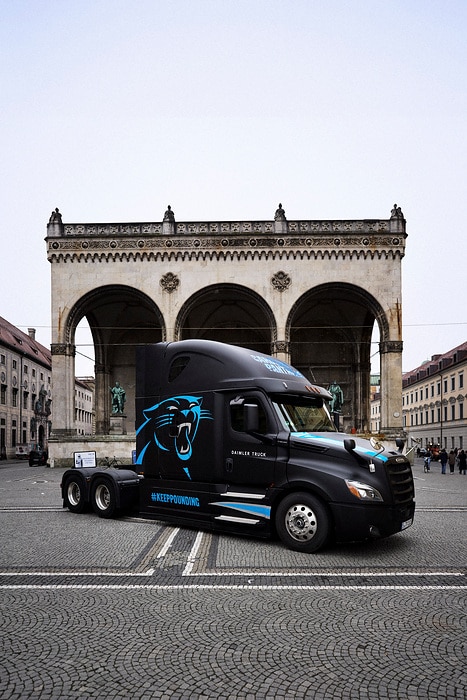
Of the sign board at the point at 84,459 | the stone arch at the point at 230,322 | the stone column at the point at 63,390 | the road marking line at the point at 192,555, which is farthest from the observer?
the stone arch at the point at 230,322

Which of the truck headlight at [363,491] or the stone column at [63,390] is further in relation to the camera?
the stone column at [63,390]

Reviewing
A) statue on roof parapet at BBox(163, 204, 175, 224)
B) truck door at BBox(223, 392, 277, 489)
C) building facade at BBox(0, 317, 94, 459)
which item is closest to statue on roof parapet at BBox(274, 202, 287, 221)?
statue on roof parapet at BBox(163, 204, 175, 224)

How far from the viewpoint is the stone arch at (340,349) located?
3791cm

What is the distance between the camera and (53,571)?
22.7 ft

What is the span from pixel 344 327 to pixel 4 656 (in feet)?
117

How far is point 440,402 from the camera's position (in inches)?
2275

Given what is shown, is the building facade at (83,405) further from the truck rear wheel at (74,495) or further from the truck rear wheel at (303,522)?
the truck rear wheel at (303,522)

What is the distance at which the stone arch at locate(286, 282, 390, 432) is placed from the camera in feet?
124

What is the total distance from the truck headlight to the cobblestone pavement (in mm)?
826

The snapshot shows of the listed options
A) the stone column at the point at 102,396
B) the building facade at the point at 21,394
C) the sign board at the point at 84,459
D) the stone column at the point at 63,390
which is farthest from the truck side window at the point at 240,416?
the building facade at the point at 21,394

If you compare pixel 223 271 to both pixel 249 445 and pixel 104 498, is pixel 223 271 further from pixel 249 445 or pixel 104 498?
pixel 249 445

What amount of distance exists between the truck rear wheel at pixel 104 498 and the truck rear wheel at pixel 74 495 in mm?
334

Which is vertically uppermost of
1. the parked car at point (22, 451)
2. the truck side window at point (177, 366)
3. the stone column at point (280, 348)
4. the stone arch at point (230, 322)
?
the stone arch at point (230, 322)

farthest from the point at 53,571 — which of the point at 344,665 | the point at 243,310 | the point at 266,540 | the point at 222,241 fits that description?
the point at 243,310
